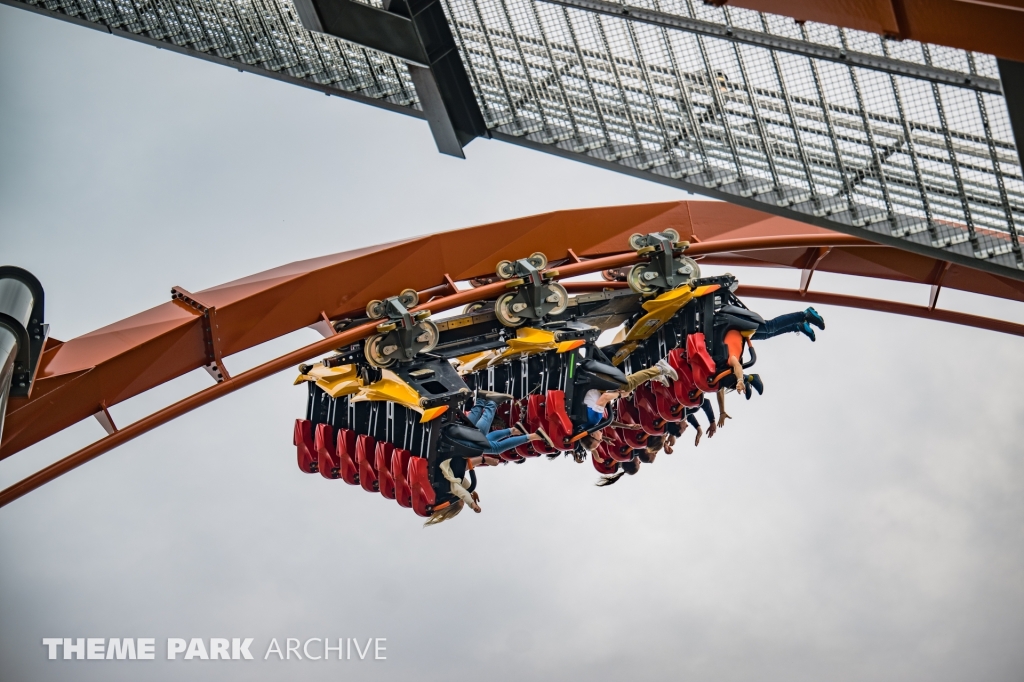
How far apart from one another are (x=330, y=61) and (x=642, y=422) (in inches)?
194

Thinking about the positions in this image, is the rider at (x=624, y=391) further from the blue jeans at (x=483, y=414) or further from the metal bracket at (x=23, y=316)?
the metal bracket at (x=23, y=316)

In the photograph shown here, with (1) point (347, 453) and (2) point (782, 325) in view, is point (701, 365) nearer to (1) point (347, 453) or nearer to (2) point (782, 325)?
(2) point (782, 325)

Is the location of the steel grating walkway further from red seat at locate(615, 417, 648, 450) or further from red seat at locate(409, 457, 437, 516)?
red seat at locate(615, 417, 648, 450)

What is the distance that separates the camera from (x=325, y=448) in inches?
487

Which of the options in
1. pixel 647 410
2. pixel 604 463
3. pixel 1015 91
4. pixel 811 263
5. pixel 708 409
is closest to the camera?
pixel 1015 91

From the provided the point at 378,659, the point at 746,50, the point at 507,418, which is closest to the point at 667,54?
the point at 746,50

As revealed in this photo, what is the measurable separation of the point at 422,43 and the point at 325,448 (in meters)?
4.08

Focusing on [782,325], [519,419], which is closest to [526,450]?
[519,419]

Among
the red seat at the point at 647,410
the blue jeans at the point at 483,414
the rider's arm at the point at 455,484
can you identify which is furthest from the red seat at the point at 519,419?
the red seat at the point at 647,410

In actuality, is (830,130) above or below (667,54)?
below

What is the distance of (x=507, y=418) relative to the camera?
500 inches

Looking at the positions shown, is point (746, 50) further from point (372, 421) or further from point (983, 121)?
point (372, 421)

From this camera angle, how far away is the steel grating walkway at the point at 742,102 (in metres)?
9.15

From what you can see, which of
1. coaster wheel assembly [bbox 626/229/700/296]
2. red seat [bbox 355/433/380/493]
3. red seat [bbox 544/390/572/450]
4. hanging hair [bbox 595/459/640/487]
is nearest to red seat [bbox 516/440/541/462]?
red seat [bbox 544/390/572/450]
